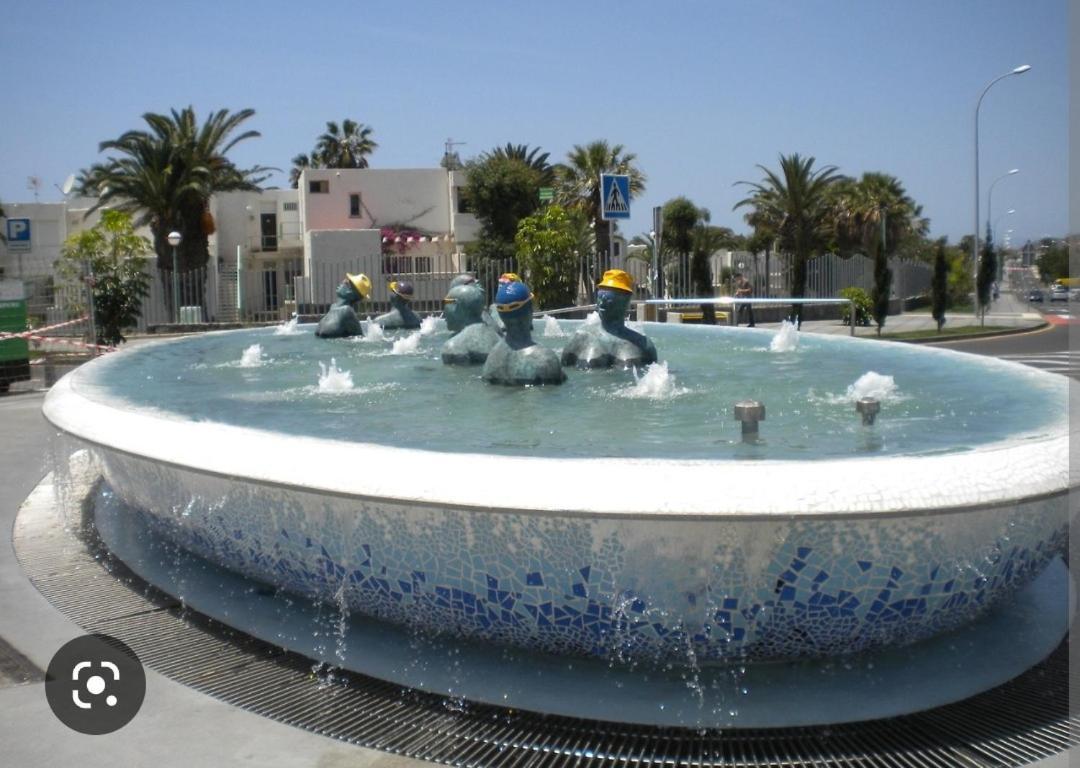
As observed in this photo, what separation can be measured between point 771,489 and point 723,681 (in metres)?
0.85

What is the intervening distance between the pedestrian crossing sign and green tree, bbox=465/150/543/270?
32641mm

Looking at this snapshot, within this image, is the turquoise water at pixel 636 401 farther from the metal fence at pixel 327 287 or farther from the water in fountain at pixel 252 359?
the metal fence at pixel 327 287

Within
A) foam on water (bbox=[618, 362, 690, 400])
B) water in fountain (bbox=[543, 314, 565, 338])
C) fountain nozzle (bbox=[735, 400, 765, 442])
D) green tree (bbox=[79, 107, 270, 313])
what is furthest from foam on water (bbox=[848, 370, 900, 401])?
green tree (bbox=[79, 107, 270, 313])

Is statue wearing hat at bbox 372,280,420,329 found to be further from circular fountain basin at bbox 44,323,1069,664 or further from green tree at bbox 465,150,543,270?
green tree at bbox 465,150,543,270

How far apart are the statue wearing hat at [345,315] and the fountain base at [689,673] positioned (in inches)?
289

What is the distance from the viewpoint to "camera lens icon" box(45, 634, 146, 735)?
3.87 meters

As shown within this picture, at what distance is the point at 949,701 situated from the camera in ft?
12.2

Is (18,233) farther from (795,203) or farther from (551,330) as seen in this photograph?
(795,203)

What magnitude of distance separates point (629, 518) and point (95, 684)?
2.47 meters

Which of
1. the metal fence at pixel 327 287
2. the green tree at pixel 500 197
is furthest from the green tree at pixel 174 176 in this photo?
the green tree at pixel 500 197

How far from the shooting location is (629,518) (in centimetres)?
334

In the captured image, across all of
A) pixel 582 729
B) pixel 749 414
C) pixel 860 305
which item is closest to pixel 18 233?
pixel 749 414

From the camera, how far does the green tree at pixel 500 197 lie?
45.3 meters

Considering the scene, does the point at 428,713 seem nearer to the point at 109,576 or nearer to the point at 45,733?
the point at 45,733
